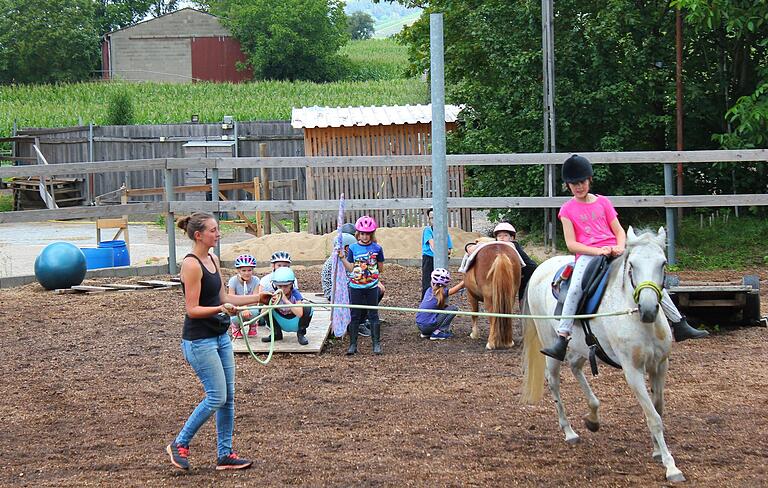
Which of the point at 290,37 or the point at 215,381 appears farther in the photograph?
the point at 290,37

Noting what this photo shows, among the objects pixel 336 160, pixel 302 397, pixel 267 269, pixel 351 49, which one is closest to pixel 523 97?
pixel 336 160

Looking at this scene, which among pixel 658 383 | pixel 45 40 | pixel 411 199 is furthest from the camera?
pixel 45 40

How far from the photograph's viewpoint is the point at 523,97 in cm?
1689

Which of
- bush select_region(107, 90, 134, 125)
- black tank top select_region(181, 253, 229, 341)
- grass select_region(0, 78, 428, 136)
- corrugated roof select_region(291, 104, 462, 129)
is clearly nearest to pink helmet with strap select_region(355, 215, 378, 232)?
black tank top select_region(181, 253, 229, 341)

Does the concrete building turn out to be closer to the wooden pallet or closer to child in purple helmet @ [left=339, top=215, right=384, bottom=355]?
the wooden pallet

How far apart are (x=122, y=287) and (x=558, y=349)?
8.23m

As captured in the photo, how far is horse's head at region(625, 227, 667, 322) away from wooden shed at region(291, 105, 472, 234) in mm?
11835

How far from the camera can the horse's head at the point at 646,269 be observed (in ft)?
18.3

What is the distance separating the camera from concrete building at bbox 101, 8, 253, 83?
60.2m

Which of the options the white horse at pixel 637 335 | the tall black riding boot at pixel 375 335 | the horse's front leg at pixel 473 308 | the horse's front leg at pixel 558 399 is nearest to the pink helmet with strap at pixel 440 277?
the horse's front leg at pixel 473 308

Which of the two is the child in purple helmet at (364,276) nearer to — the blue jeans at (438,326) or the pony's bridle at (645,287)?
the blue jeans at (438,326)

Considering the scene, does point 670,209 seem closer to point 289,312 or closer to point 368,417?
point 289,312

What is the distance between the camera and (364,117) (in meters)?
19.8

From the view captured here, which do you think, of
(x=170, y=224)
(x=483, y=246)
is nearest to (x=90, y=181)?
(x=170, y=224)
